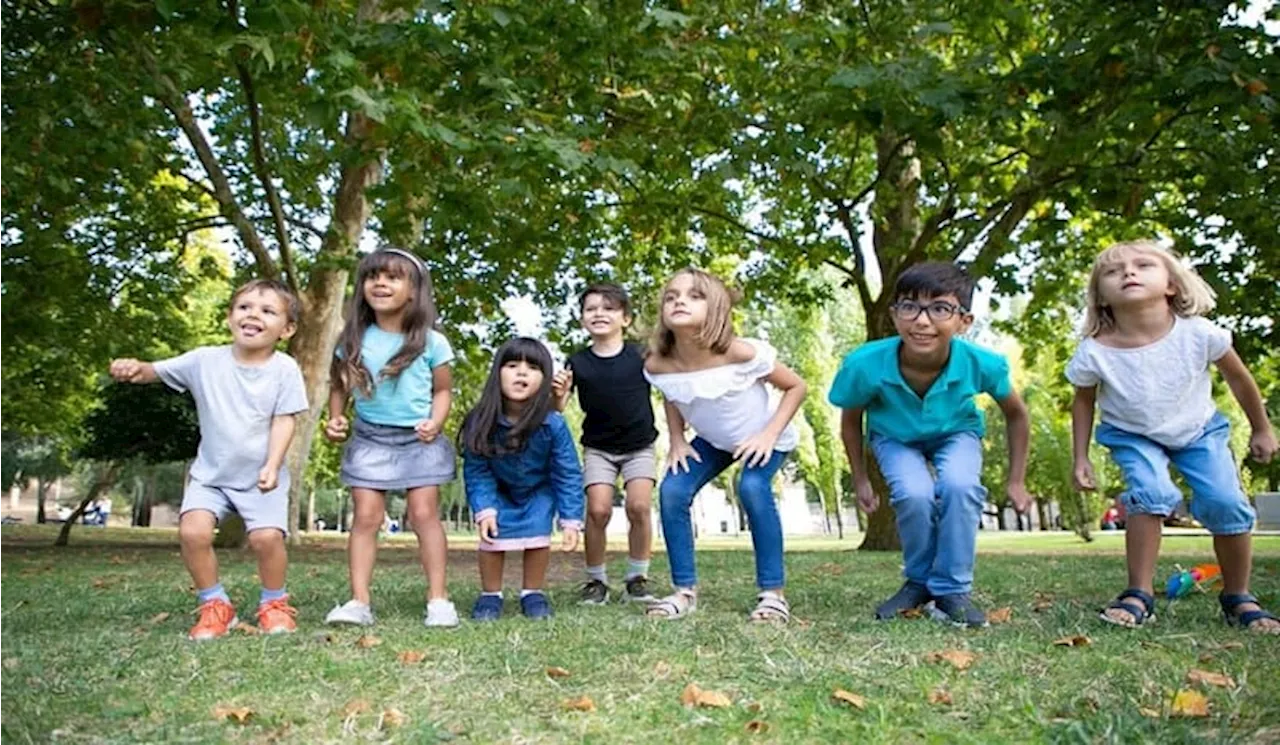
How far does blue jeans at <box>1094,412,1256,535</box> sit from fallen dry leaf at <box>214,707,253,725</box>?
3459mm

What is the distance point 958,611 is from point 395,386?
2596 mm

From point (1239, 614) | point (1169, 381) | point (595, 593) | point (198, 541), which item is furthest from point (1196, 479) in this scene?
point (198, 541)

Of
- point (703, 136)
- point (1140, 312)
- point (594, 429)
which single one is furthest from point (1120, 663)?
point (703, 136)

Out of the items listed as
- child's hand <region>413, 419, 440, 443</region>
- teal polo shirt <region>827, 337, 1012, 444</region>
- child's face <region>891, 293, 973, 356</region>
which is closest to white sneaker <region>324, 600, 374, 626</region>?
child's hand <region>413, 419, 440, 443</region>

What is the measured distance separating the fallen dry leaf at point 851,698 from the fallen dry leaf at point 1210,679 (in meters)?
Result: 0.91

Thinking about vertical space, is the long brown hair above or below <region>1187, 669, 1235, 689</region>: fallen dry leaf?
above

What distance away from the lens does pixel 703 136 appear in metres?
9.98

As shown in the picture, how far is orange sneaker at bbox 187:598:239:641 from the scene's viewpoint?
4.19 meters

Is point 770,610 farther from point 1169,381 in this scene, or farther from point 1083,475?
point 1169,381

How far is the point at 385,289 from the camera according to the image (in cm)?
481

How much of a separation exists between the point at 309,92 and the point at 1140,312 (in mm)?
4840

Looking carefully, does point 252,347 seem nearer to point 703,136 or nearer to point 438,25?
point 438,25

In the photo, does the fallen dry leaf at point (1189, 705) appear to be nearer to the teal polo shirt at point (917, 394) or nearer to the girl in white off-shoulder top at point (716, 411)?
the teal polo shirt at point (917, 394)

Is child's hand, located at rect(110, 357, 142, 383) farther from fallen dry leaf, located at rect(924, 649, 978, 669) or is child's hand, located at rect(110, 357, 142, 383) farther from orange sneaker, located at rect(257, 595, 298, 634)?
fallen dry leaf, located at rect(924, 649, 978, 669)
